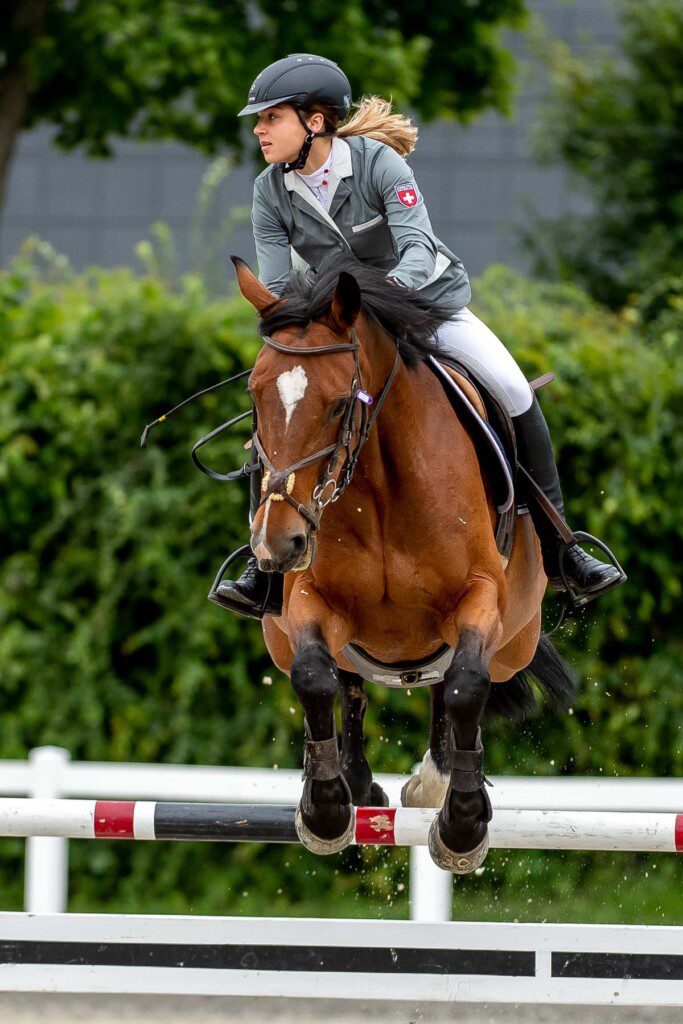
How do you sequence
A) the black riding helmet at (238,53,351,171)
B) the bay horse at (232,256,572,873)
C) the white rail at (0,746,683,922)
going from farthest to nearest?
the white rail at (0,746,683,922)
the black riding helmet at (238,53,351,171)
the bay horse at (232,256,572,873)

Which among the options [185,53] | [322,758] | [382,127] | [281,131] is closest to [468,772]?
[322,758]

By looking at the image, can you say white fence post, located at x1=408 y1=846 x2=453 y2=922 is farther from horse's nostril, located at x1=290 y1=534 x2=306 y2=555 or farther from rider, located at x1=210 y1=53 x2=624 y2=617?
horse's nostril, located at x1=290 y1=534 x2=306 y2=555

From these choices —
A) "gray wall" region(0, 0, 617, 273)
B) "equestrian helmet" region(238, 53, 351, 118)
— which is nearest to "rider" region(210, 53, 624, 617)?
"equestrian helmet" region(238, 53, 351, 118)

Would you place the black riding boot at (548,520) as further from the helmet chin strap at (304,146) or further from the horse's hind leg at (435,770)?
the helmet chin strap at (304,146)

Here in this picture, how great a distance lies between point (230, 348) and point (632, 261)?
6.40m

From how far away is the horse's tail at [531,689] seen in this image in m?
5.77

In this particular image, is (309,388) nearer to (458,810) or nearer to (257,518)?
(257,518)

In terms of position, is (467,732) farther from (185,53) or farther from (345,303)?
(185,53)

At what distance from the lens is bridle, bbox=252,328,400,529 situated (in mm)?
3633

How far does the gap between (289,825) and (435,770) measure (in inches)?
35.1

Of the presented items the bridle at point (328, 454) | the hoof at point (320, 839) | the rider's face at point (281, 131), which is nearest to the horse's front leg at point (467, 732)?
the hoof at point (320, 839)

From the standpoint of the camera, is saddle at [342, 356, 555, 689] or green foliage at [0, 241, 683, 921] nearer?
saddle at [342, 356, 555, 689]

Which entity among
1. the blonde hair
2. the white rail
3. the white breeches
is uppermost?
the blonde hair

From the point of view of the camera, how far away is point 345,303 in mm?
3854
